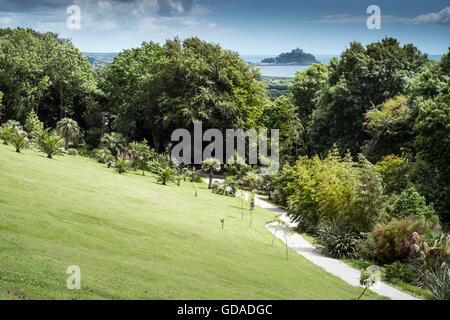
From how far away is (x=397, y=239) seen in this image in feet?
55.2

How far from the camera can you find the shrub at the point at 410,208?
19.6m

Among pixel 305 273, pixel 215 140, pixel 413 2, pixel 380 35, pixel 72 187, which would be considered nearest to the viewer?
pixel 305 273

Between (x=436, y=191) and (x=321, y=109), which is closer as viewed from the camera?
(x=436, y=191)

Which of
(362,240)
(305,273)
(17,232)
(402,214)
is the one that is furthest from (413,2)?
(17,232)

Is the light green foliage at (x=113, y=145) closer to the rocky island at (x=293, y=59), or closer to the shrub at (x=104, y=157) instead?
the shrub at (x=104, y=157)

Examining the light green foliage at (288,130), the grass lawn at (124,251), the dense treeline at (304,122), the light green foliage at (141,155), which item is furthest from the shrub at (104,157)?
the grass lawn at (124,251)

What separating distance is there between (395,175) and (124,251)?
19.1 meters

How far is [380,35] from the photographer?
37875 millimetres

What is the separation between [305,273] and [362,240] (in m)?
6.42

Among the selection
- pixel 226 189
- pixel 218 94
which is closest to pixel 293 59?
pixel 218 94

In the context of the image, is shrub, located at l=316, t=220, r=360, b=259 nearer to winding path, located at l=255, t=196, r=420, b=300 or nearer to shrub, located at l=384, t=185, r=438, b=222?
winding path, located at l=255, t=196, r=420, b=300

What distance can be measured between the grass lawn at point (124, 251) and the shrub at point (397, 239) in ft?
11.7
